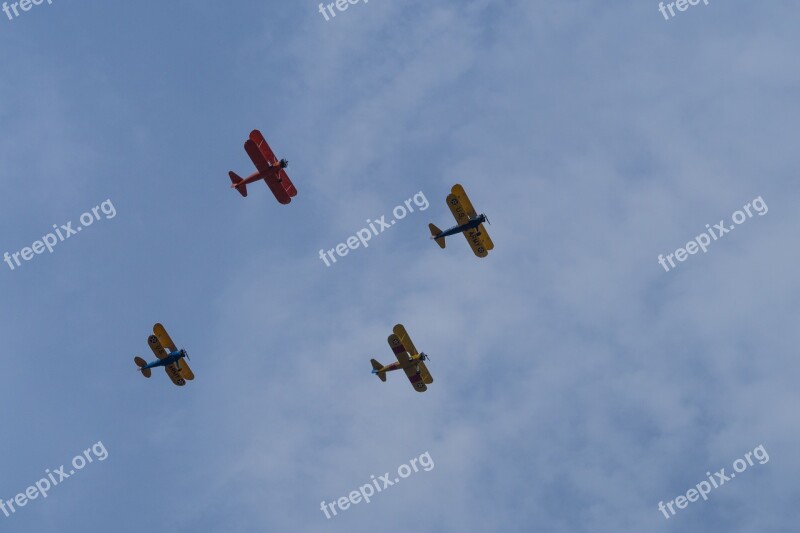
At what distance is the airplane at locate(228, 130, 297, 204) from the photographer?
108 meters

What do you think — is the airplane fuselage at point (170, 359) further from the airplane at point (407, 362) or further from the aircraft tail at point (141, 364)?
the airplane at point (407, 362)

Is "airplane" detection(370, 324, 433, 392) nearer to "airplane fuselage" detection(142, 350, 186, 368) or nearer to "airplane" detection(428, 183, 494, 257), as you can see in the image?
"airplane" detection(428, 183, 494, 257)

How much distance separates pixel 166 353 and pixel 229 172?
56.9 feet

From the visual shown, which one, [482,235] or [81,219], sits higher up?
[81,219]

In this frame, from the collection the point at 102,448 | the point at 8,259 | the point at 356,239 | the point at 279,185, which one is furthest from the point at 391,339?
the point at 8,259

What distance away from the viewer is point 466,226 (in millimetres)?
113062

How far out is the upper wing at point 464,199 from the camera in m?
111

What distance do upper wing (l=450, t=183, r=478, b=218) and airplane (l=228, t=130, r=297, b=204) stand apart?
1411 cm

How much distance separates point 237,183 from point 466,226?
2051 cm

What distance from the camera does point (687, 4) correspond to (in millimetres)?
119625

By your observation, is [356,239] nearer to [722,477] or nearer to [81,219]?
[81,219]

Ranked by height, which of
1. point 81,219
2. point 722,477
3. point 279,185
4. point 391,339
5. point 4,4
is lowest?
point 722,477

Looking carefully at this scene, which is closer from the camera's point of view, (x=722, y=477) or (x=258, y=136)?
(x=258, y=136)

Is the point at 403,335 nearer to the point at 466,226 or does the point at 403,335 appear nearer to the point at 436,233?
the point at 436,233
